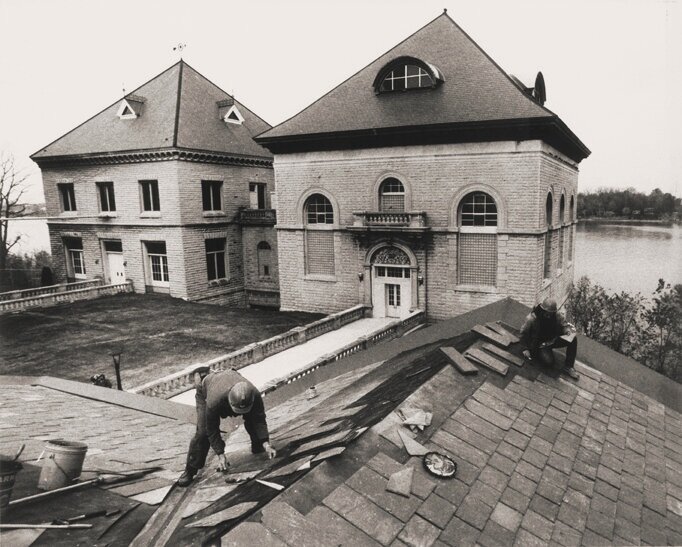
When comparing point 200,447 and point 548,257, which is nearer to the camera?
point 200,447

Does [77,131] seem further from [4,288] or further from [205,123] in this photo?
[4,288]

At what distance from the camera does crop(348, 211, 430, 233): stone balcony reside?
76.2 ft

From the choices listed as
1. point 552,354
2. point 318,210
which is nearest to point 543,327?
point 552,354

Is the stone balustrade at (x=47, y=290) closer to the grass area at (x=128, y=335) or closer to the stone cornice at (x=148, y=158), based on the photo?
the grass area at (x=128, y=335)

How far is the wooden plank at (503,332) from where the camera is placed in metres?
8.05

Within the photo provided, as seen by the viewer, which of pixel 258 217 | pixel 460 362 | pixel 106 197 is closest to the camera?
pixel 460 362

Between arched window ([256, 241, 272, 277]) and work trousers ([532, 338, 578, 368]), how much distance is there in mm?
26267

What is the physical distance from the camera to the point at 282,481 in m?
4.42

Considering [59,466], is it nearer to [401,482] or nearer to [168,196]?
[401,482]

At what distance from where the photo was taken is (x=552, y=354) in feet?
25.7

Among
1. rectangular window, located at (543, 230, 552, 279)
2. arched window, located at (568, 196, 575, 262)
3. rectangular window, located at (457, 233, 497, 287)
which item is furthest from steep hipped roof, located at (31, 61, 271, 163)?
arched window, located at (568, 196, 575, 262)

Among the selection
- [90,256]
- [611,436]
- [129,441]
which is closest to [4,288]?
[90,256]

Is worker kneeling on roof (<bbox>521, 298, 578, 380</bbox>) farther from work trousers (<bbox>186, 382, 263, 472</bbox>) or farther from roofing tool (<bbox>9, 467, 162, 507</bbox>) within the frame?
roofing tool (<bbox>9, 467, 162, 507</bbox>)

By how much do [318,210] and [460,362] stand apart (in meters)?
20.5
